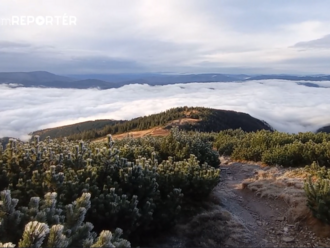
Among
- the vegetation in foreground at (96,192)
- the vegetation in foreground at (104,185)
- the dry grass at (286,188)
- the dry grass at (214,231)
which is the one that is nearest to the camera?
the vegetation in foreground at (96,192)

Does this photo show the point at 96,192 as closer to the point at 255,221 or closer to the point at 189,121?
the point at 255,221

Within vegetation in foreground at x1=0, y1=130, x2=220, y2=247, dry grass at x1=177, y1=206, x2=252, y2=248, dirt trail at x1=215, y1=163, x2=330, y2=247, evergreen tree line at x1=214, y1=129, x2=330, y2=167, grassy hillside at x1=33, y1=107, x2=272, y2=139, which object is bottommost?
grassy hillside at x1=33, y1=107, x2=272, y2=139

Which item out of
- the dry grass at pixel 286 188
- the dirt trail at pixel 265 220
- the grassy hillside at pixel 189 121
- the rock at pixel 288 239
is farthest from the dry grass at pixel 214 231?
the grassy hillside at pixel 189 121

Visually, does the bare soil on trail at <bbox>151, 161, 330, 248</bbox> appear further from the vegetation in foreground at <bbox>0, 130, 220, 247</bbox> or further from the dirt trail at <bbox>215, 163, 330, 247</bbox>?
the vegetation in foreground at <bbox>0, 130, 220, 247</bbox>

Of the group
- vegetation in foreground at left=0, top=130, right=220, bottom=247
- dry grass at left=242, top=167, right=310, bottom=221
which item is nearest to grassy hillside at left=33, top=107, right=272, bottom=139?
dry grass at left=242, top=167, right=310, bottom=221

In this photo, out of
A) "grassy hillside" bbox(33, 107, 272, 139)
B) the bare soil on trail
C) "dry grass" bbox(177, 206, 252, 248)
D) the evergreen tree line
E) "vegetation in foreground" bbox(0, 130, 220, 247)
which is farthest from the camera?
"grassy hillside" bbox(33, 107, 272, 139)

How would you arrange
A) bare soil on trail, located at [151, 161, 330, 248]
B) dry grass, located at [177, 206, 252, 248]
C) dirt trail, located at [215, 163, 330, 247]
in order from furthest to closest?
1. dirt trail, located at [215, 163, 330, 247]
2. bare soil on trail, located at [151, 161, 330, 248]
3. dry grass, located at [177, 206, 252, 248]

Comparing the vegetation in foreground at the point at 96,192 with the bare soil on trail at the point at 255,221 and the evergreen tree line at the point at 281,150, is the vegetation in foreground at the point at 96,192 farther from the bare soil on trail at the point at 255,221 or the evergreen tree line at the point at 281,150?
the evergreen tree line at the point at 281,150

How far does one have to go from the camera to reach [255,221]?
6.32m

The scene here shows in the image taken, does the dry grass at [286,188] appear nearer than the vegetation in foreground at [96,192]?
No

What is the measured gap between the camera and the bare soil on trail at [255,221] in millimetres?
5250

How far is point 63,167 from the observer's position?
212 inches

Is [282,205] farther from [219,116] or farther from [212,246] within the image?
[219,116]

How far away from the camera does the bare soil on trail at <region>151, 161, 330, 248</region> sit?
5.25 meters
